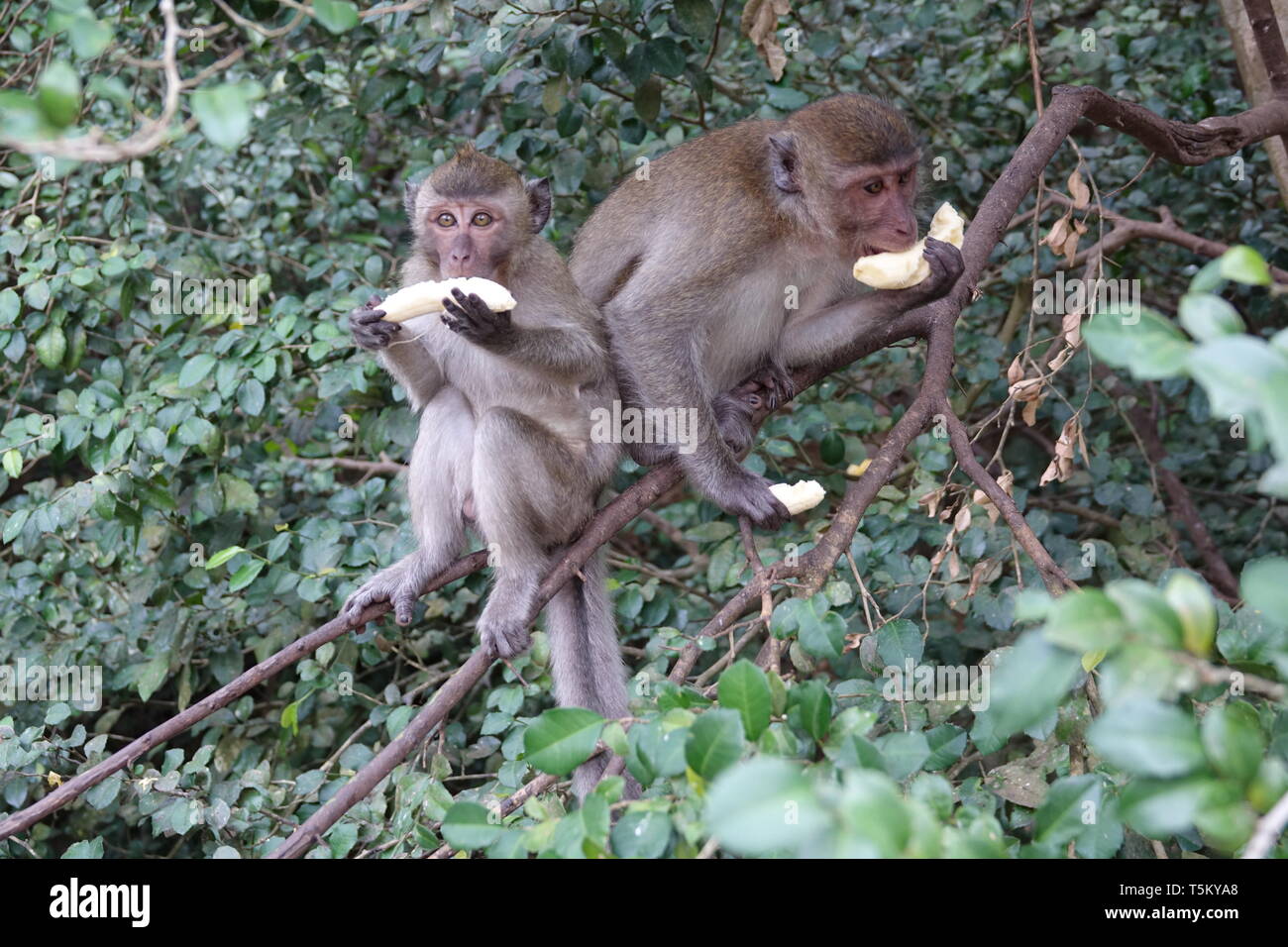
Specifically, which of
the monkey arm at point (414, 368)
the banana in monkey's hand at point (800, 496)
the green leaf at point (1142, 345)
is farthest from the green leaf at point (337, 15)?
the banana in monkey's hand at point (800, 496)

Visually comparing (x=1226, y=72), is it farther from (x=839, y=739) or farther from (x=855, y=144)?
(x=839, y=739)

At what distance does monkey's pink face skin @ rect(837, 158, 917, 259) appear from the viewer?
455 centimetres

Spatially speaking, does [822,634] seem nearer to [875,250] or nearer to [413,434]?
[875,250]

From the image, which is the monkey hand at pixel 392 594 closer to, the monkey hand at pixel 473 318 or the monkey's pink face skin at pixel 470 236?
the monkey hand at pixel 473 318

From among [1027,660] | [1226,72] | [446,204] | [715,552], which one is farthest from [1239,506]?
[1027,660]

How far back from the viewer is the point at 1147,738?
157 centimetres

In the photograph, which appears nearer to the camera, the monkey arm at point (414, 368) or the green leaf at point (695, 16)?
the monkey arm at point (414, 368)

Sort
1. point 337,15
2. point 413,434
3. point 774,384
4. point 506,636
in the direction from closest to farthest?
point 337,15, point 506,636, point 774,384, point 413,434

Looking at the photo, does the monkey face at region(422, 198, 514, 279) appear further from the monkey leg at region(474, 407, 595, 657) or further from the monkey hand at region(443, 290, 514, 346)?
the monkey leg at region(474, 407, 595, 657)

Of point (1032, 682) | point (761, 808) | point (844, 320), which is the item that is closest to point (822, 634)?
point (1032, 682)

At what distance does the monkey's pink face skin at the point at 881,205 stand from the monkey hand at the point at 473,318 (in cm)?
150

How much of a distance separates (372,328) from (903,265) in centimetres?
193

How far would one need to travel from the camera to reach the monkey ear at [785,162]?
4.73 m
